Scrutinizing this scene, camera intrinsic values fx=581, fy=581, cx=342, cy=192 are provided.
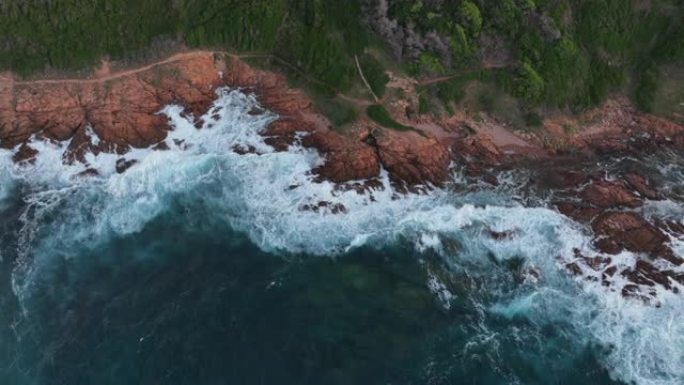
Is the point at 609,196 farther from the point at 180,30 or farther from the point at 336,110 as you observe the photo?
the point at 180,30

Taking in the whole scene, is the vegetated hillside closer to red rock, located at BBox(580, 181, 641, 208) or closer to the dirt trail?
the dirt trail

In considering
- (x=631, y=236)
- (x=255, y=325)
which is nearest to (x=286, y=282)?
(x=255, y=325)

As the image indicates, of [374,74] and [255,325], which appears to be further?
[374,74]

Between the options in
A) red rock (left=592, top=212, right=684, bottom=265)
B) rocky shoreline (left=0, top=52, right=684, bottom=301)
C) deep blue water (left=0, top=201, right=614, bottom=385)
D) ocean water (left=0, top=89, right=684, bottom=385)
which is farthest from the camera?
rocky shoreline (left=0, top=52, right=684, bottom=301)

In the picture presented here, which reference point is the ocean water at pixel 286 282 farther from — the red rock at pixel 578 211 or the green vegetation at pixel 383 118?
the green vegetation at pixel 383 118

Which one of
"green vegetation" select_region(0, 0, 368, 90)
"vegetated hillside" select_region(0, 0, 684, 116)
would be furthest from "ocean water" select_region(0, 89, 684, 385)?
"vegetated hillside" select_region(0, 0, 684, 116)
